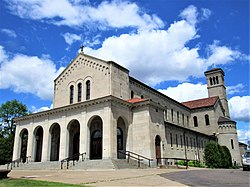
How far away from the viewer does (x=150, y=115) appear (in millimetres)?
28812

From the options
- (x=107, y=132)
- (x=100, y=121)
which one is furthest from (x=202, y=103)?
(x=107, y=132)

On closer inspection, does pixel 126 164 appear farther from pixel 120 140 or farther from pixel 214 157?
pixel 214 157

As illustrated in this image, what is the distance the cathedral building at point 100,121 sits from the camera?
27625mm

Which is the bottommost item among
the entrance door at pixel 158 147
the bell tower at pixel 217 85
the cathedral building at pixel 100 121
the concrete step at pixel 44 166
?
the concrete step at pixel 44 166

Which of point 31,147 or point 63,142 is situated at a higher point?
point 63,142

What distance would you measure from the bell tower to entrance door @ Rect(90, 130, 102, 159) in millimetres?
43368

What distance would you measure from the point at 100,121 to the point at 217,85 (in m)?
44.2

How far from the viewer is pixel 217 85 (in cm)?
6469

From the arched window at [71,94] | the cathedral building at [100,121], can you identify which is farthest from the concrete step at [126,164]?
the arched window at [71,94]

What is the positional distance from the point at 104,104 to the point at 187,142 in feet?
64.5

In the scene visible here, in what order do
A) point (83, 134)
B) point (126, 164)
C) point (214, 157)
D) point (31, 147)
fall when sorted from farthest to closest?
1. point (31, 147)
2. point (214, 157)
3. point (83, 134)
4. point (126, 164)

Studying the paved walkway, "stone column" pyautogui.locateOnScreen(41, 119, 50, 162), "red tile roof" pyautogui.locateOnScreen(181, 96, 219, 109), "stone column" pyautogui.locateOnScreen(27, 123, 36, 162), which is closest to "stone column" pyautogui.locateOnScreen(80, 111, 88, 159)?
"stone column" pyautogui.locateOnScreen(41, 119, 50, 162)

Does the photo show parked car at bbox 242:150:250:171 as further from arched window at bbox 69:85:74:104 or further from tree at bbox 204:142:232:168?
arched window at bbox 69:85:74:104

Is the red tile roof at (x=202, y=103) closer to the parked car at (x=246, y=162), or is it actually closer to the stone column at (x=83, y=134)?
the parked car at (x=246, y=162)
